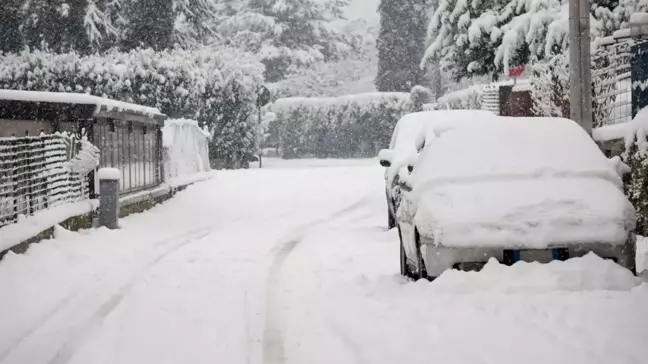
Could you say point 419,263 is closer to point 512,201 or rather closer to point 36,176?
point 512,201

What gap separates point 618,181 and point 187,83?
21.0 metres

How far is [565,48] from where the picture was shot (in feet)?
52.9

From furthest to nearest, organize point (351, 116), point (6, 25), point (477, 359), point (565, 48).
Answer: point (351, 116), point (6, 25), point (565, 48), point (477, 359)

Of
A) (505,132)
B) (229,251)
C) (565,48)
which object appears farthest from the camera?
(565,48)

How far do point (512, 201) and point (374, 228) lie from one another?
6.49 meters

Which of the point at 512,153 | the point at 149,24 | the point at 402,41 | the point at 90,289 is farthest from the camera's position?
the point at 402,41

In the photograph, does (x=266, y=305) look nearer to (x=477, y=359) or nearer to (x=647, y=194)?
(x=477, y=359)

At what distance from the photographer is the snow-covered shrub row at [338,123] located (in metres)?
38.4

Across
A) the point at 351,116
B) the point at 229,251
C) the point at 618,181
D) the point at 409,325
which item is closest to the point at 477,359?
the point at 409,325

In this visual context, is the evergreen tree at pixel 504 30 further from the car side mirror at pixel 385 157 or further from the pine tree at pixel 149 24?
the pine tree at pixel 149 24

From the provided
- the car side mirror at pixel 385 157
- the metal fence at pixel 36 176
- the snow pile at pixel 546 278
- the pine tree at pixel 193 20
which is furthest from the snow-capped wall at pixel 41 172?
the pine tree at pixel 193 20

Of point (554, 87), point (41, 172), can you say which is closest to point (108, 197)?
point (41, 172)

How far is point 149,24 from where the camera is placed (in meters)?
33.3

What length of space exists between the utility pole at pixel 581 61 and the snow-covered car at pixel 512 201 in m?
Result: 3.09
